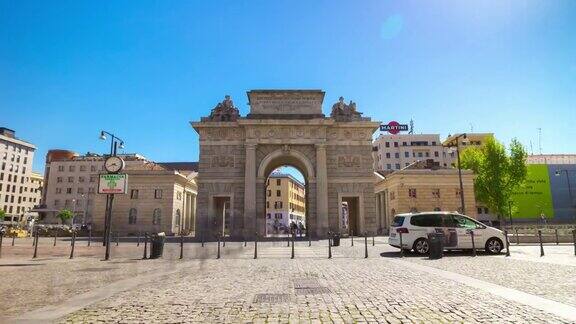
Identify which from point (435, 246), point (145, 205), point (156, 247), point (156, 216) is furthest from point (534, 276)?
point (145, 205)

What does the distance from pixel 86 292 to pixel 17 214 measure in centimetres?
11076

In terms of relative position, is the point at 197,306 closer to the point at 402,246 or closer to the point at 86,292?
the point at 86,292

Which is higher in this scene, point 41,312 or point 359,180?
point 359,180

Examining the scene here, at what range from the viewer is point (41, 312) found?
20.3ft

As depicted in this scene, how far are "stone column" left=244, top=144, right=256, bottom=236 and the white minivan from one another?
2370cm

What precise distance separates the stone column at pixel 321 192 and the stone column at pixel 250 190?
23.6 feet

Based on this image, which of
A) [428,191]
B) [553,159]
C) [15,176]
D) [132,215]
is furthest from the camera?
[15,176]

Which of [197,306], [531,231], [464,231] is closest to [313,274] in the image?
[197,306]

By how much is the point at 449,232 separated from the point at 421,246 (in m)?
1.53

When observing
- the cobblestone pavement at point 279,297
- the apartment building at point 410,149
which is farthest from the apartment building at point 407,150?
the cobblestone pavement at point 279,297

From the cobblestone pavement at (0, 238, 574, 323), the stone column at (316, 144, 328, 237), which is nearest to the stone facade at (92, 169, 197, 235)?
the stone column at (316, 144, 328, 237)

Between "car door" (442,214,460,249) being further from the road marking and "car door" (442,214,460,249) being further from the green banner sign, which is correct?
the green banner sign

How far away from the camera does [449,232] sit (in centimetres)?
1795

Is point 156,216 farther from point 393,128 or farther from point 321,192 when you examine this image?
point 393,128
